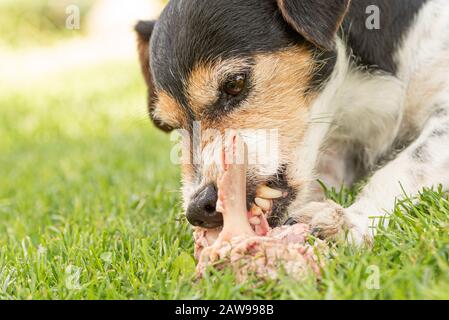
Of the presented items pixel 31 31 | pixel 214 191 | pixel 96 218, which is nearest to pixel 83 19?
pixel 31 31

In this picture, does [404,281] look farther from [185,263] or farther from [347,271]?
[185,263]

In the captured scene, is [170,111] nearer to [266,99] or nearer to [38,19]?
[266,99]

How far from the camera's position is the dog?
337cm

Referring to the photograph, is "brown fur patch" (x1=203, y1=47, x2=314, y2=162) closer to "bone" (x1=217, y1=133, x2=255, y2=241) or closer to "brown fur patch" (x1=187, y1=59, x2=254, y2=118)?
"brown fur patch" (x1=187, y1=59, x2=254, y2=118)

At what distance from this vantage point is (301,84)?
3697 mm

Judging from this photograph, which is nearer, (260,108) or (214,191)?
(214,191)

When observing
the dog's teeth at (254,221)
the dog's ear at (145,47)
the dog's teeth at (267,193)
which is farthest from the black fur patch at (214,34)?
the dog's ear at (145,47)

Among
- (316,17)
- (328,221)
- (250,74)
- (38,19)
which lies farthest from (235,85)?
(38,19)

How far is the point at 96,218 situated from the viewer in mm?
4234

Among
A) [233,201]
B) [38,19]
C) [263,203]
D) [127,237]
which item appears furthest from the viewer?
[38,19]

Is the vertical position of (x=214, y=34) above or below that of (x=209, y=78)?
above

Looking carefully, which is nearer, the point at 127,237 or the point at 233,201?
the point at 233,201

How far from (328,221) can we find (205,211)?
0.56 m
